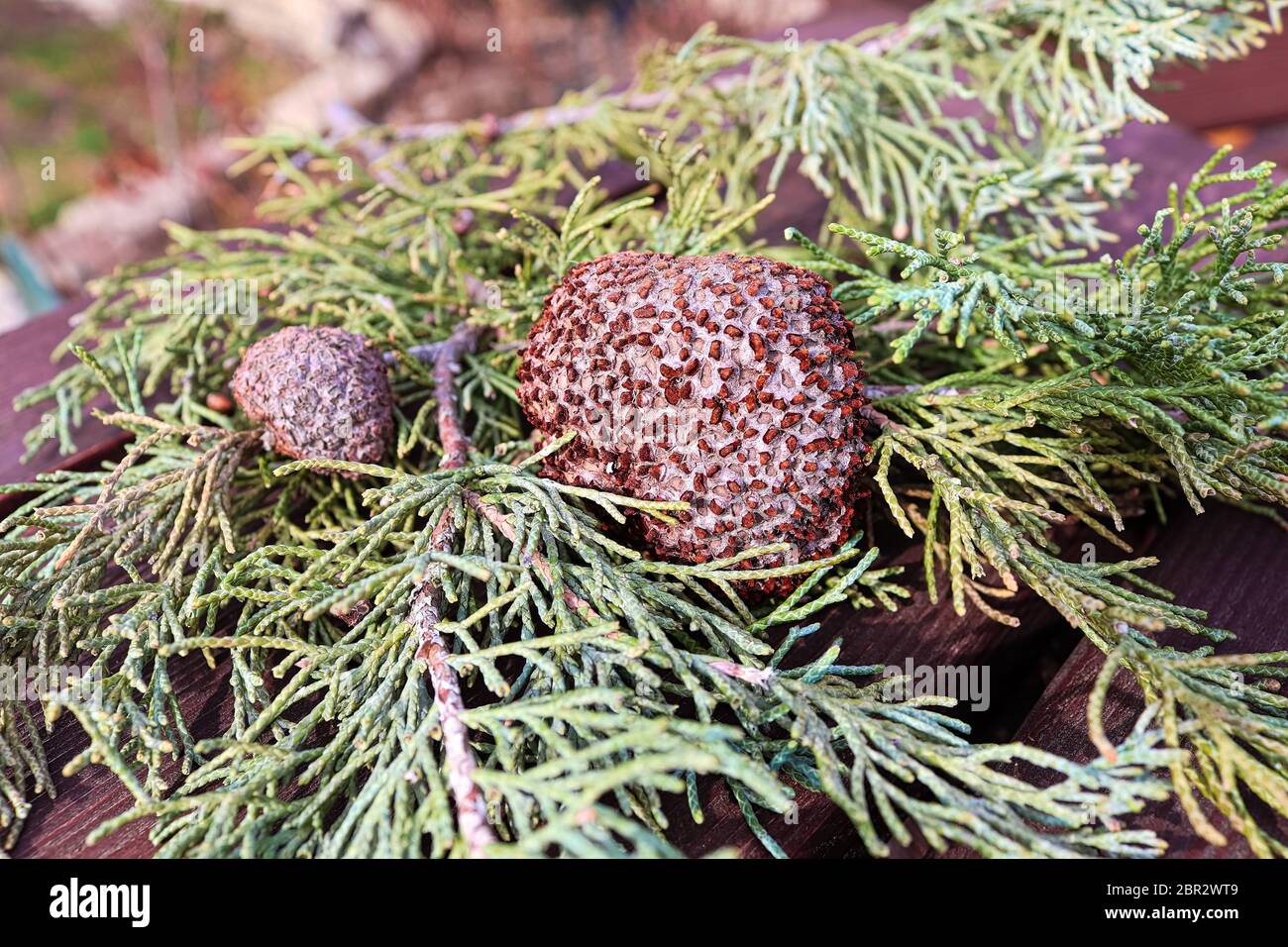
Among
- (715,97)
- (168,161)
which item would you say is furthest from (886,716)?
(168,161)

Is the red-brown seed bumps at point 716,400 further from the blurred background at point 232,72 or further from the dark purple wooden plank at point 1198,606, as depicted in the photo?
the blurred background at point 232,72

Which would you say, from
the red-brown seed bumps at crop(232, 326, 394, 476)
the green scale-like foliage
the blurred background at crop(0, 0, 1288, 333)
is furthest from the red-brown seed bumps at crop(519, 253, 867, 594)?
the blurred background at crop(0, 0, 1288, 333)

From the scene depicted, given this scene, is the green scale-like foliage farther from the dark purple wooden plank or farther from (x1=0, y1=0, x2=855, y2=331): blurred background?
(x1=0, y1=0, x2=855, y2=331): blurred background

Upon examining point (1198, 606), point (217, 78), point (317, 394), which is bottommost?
point (1198, 606)

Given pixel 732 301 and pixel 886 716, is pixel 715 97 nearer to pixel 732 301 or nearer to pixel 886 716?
pixel 732 301

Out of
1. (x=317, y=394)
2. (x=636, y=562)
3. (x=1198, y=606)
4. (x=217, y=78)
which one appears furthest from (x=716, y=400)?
(x=217, y=78)

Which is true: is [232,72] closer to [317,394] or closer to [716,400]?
[317,394]
